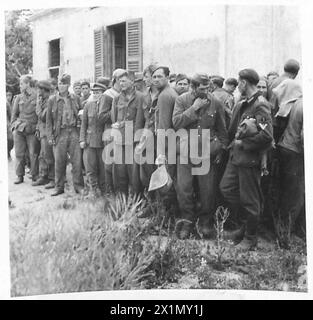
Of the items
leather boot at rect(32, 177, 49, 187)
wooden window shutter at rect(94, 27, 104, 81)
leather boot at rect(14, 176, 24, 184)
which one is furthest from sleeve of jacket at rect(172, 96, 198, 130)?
leather boot at rect(14, 176, 24, 184)

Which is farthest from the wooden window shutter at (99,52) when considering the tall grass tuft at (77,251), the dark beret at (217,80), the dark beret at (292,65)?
the dark beret at (292,65)

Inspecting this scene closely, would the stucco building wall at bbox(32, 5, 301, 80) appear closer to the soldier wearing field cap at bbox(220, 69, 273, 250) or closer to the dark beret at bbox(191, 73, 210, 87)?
the dark beret at bbox(191, 73, 210, 87)

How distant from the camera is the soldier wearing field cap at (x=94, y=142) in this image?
451 cm

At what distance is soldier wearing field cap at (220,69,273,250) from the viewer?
168 inches

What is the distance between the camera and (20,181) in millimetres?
4449

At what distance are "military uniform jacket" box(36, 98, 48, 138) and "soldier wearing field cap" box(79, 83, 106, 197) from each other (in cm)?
29

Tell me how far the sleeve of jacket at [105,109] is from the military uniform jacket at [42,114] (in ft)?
1.30

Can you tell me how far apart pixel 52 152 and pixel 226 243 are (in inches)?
53.1

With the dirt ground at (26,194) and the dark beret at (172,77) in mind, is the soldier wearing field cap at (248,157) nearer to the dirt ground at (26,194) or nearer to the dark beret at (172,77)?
the dark beret at (172,77)

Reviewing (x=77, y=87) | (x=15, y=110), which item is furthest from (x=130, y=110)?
(x=15, y=110)

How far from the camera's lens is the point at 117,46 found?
15.3 feet

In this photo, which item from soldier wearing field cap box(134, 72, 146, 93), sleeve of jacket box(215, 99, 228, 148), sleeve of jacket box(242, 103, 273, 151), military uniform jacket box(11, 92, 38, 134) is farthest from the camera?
military uniform jacket box(11, 92, 38, 134)

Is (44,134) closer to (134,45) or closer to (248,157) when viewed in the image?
(134,45)

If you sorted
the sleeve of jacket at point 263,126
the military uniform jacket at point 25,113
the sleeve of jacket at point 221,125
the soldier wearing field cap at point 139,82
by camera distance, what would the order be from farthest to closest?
the military uniform jacket at point 25,113 < the soldier wearing field cap at point 139,82 < the sleeve of jacket at point 221,125 < the sleeve of jacket at point 263,126
